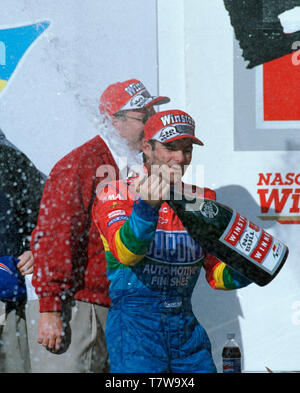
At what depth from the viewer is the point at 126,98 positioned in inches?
70.3

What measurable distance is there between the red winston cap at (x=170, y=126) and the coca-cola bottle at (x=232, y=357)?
0.71 m

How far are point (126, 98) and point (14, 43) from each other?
43 cm

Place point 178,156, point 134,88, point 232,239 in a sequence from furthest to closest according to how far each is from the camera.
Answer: point 134,88, point 178,156, point 232,239

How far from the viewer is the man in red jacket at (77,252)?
5.63 ft

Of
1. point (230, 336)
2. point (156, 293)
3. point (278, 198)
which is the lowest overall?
point (230, 336)

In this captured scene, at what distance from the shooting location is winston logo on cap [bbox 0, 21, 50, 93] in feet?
5.77

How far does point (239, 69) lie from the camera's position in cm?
178

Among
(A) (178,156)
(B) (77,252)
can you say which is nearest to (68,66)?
(A) (178,156)

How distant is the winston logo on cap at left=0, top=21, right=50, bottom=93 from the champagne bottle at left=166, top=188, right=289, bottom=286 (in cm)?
73

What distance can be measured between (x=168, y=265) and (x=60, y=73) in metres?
0.78

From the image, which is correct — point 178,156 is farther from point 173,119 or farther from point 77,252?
point 77,252

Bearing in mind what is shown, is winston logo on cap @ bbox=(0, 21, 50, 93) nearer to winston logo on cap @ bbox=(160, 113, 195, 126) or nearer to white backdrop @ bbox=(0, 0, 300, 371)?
white backdrop @ bbox=(0, 0, 300, 371)

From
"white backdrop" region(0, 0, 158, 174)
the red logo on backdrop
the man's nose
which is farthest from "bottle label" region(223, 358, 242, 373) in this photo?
"white backdrop" region(0, 0, 158, 174)

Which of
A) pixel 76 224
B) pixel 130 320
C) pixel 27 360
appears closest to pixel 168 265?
pixel 130 320
